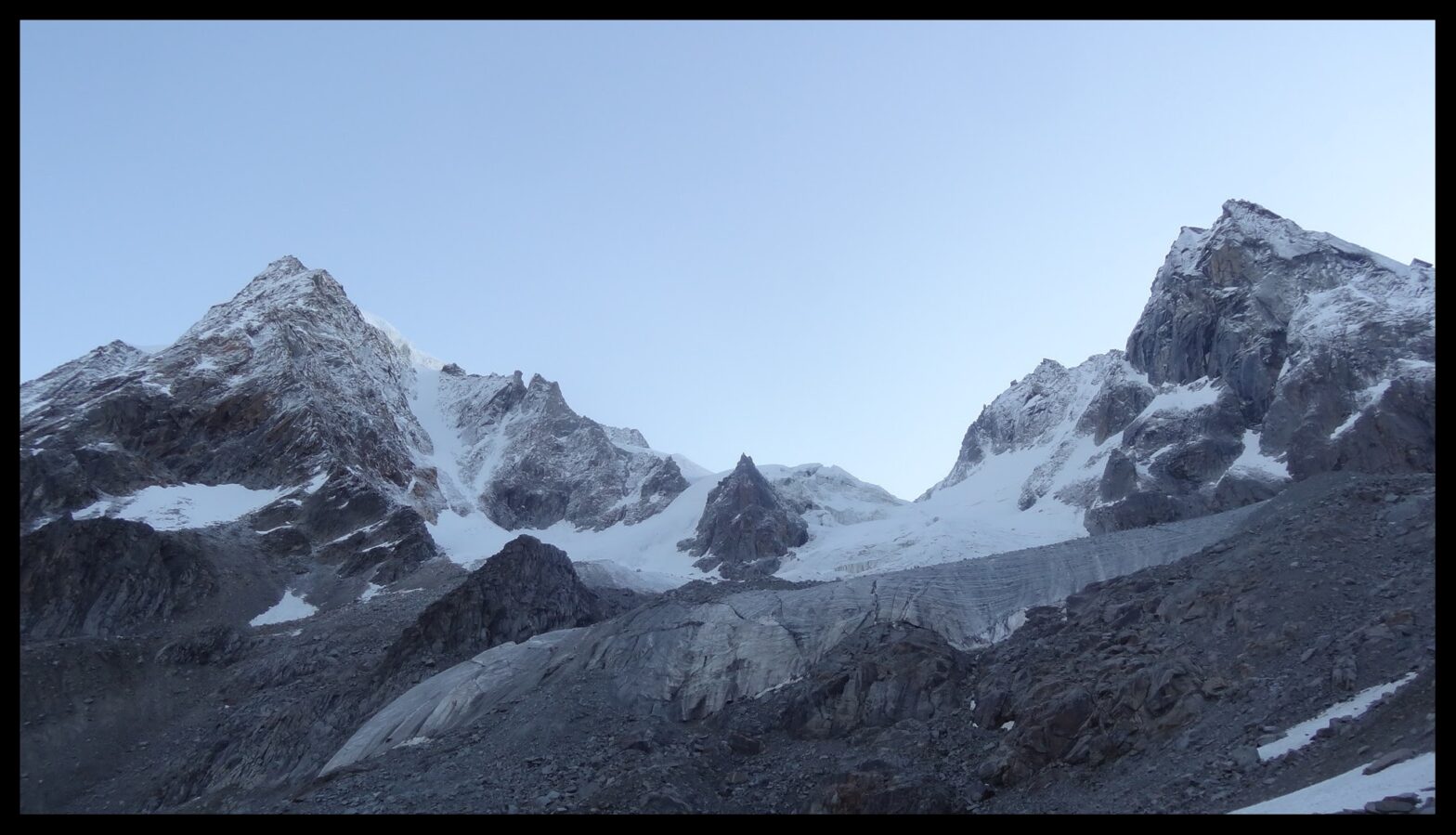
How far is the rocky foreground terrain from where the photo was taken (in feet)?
95.1

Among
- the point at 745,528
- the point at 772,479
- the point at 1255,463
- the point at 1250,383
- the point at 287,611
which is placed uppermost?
the point at 772,479

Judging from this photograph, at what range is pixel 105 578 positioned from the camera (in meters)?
58.8

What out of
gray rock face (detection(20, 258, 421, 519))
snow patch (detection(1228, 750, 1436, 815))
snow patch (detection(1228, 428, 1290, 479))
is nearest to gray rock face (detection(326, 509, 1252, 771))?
snow patch (detection(1228, 750, 1436, 815))

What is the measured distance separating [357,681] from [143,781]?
29.5 ft

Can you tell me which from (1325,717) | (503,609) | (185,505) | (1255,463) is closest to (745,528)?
(1255,463)

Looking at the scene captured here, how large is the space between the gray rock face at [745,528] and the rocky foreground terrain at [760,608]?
0.51 m

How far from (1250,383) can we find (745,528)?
158ft

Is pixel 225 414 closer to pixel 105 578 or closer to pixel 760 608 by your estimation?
pixel 105 578

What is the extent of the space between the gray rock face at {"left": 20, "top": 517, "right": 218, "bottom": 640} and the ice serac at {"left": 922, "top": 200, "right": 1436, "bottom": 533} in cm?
6594

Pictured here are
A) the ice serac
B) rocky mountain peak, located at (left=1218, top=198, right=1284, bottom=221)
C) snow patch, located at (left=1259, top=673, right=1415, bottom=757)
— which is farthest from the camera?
rocky mountain peak, located at (left=1218, top=198, right=1284, bottom=221)

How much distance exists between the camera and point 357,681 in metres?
45.4

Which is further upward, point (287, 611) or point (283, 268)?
point (283, 268)

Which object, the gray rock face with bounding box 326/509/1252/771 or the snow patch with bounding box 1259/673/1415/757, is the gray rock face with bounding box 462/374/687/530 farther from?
the snow patch with bounding box 1259/673/1415/757

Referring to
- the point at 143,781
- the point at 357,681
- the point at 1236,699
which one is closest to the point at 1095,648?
the point at 1236,699
